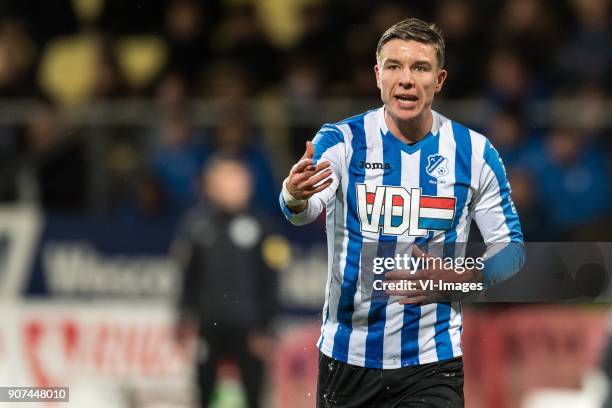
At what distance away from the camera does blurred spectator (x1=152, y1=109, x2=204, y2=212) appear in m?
9.28

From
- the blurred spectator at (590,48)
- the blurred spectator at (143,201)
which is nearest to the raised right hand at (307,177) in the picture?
the blurred spectator at (143,201)

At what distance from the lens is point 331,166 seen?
4508 mm

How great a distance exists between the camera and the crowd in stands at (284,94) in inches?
348

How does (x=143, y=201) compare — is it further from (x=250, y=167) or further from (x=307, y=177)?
(x=307, y=177)

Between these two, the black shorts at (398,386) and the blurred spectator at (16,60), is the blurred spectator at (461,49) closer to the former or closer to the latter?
the blurred spectator at (16,60)

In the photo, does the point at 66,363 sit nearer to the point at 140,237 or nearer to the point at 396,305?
the point at 140,237

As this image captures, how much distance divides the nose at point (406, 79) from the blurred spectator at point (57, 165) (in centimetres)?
539

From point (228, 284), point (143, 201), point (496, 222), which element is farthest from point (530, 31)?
point (496, 222)

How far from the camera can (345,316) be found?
4.68m

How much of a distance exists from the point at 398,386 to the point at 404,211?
677mm

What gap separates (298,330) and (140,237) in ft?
4.83

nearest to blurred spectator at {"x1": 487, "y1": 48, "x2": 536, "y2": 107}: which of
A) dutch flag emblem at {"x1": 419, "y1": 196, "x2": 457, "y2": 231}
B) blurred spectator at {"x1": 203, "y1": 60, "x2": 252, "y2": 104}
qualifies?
blurred spectator at {"x1": 203, "y1": 60, "x2": 252, "y2": 104}

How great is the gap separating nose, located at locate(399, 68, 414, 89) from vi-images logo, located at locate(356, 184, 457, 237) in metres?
0.40

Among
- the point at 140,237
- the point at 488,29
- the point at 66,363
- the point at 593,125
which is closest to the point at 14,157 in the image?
the point at 140,237
